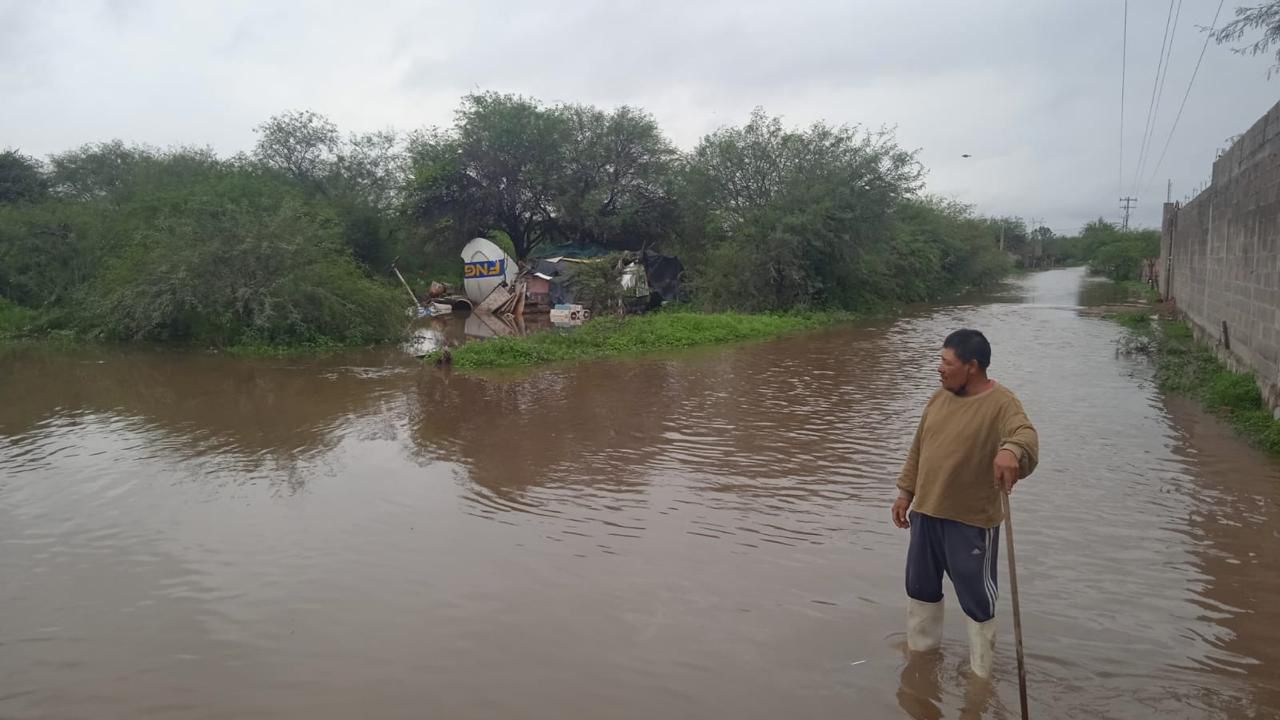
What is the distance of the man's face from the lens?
3.48 meters

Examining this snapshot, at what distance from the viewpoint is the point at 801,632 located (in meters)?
4.32

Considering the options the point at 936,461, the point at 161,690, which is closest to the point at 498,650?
the point at 161,690

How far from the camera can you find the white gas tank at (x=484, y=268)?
29500 millimetres

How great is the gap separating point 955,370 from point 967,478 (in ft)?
1.57

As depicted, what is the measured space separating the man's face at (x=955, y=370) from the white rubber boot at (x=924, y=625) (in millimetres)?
1138

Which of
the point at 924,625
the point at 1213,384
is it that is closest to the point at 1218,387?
the point at 1213,384

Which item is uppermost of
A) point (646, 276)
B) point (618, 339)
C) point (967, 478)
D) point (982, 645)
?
point (646, 276)

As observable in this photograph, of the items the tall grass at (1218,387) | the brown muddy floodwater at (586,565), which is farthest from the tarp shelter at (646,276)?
the brown muddy floodwater at (586,565)

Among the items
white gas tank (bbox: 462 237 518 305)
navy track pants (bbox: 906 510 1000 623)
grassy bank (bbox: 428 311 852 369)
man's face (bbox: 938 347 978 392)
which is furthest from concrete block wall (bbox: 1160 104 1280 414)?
white gas tank (bbox: 462 237 518 305)

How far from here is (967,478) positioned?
350 centimetres

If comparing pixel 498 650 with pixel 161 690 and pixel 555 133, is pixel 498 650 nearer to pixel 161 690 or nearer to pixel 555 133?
pixel 161 690

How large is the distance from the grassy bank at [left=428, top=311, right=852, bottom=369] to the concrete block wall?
371 inches

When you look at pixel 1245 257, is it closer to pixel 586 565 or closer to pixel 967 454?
pixel 967 454

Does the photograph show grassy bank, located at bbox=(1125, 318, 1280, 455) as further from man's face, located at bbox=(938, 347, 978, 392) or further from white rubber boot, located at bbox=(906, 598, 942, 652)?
man's face, located at bbox=(938, 347, 978, 392)
